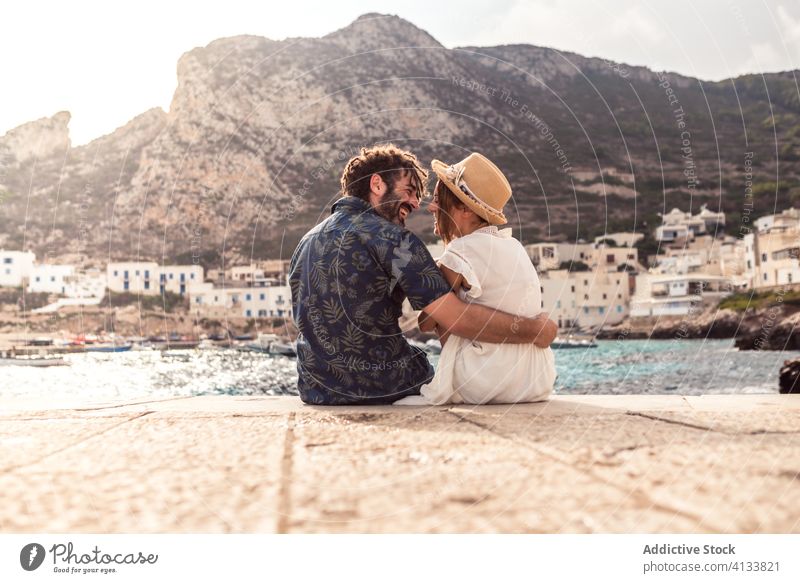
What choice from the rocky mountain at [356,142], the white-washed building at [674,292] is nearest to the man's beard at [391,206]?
the rocky mountain at [356,142]

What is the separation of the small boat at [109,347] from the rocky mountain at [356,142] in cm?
635

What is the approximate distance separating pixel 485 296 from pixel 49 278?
45.8m

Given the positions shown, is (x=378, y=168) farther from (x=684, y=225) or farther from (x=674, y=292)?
(x=684, y=225)

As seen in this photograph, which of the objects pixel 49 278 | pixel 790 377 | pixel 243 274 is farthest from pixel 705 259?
pixel 49 278

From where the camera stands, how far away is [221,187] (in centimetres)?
3681

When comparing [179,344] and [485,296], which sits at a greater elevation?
[485,296]

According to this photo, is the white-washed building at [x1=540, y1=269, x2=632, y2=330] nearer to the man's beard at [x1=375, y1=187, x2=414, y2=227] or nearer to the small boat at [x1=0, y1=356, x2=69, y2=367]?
the small boat at [x1=0, y1=356, x2=69, y2=367]

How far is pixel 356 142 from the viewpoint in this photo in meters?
17.0

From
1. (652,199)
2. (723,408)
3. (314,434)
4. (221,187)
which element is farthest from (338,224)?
(652,199)

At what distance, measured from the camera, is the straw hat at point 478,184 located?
2.28 metres

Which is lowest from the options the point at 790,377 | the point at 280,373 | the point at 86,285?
the point at 280,373

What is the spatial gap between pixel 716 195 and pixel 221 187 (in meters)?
36.5

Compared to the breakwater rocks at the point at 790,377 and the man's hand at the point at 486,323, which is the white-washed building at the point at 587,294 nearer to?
the breakwater rocks at the point at 790,377

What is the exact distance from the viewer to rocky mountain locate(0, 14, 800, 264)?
17062 millimetres
